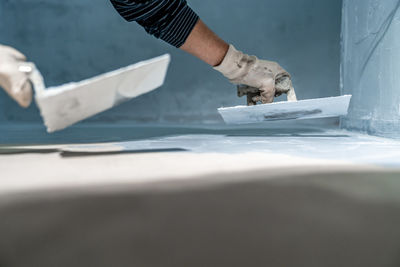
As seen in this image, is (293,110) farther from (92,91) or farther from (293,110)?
(92,91)

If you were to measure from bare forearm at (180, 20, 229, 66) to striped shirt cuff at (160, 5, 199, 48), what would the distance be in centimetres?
3

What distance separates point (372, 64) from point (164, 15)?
3.27ft

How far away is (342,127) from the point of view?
1887mm

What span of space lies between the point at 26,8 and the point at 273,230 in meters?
3.12

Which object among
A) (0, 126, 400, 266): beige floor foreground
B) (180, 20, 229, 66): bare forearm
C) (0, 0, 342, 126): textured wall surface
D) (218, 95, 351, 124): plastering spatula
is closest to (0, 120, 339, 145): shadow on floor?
(218, 95, 351, 124): plastering spatula

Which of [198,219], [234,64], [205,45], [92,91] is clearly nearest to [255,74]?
[234,64]

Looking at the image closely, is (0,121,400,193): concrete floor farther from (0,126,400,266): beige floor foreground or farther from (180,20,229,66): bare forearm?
(180,20,229,66): bare forearm

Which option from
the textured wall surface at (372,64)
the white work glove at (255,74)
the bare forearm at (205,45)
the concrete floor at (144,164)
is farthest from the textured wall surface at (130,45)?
the concrete floor at (144,164)

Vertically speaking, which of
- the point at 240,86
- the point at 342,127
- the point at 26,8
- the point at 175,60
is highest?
the point at 26,8

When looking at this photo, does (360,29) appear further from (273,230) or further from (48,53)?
(48,53)

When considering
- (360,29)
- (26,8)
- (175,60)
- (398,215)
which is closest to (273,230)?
(398,215)

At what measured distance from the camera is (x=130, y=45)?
2744mm

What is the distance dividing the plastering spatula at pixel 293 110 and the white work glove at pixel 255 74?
0.22 meters

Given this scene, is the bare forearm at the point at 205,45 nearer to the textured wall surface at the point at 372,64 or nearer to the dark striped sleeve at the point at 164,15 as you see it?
the dark striped sleeve at the point at 164,15
